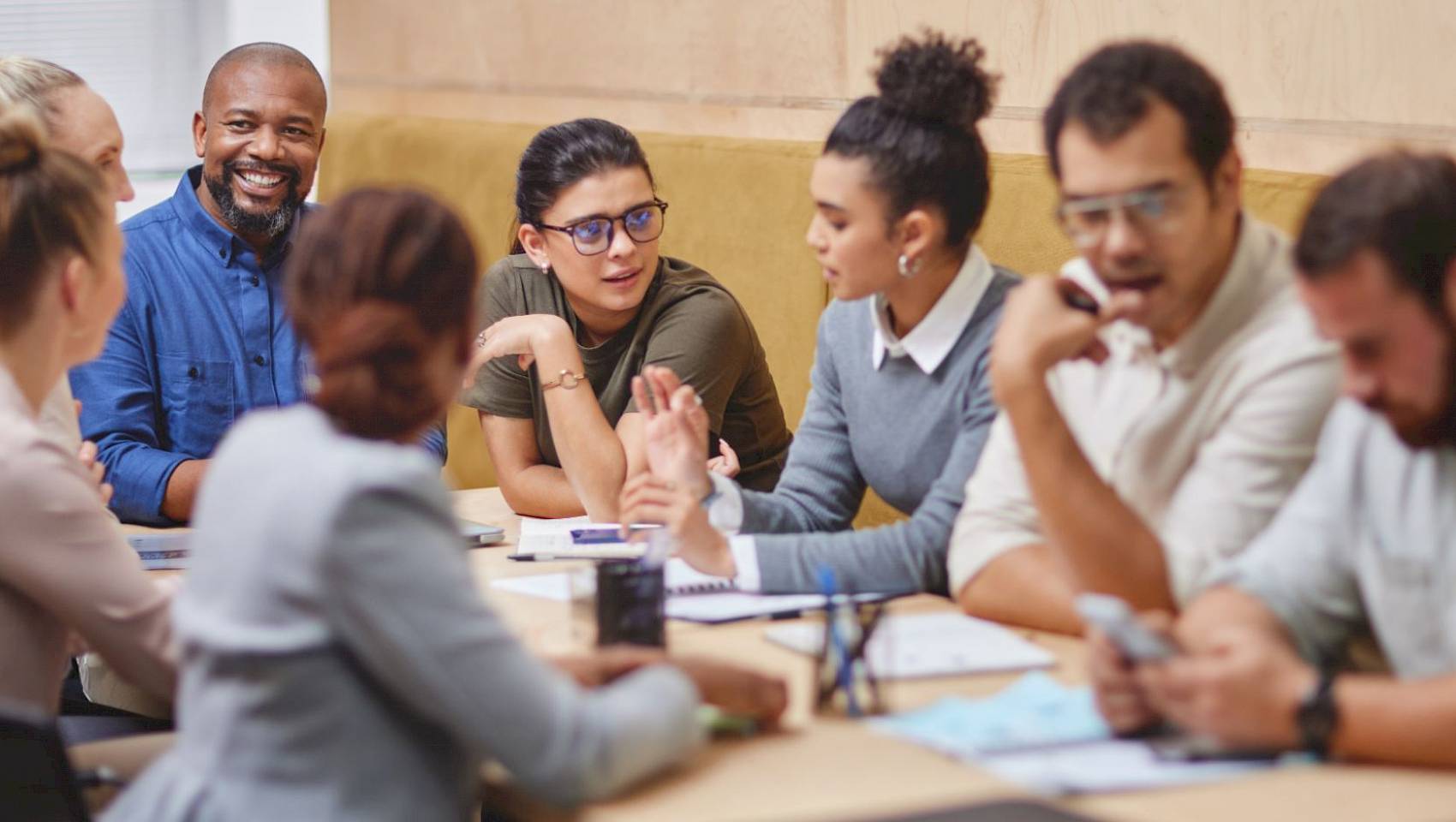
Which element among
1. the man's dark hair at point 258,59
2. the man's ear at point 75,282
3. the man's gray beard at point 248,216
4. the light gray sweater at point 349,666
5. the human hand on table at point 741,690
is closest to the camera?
the light gray sweater at point 349,666

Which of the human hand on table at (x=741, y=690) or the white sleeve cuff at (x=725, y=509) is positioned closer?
the human hand on table at (x=741, y=690)

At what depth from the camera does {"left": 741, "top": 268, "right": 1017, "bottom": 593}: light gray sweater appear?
7.07ft

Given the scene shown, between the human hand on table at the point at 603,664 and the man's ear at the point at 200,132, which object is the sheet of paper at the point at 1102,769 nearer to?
the human hand on table at the point at 603,664

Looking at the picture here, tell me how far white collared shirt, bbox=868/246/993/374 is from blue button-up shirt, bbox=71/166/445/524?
1230mm

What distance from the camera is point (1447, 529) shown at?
149 cm

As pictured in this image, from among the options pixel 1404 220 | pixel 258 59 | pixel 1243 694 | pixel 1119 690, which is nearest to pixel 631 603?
pixel 1119 690

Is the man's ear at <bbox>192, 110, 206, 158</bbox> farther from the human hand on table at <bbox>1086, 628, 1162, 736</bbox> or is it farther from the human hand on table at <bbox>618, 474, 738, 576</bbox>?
the human hand on table at <bbox>1086, 628, 1162, 736</bbox>

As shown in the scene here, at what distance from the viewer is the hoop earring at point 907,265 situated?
92.9 inches

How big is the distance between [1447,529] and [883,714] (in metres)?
0.56

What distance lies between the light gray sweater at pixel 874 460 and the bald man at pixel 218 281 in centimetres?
102

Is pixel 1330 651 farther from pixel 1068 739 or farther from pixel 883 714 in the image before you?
pixel 883 714

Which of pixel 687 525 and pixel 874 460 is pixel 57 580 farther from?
pixel 874 460

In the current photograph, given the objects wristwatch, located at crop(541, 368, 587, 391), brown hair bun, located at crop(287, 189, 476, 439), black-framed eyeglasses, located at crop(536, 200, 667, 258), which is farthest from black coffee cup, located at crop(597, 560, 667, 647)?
black-framed eyeglasses, located at crop(536, 200, 667, 258)

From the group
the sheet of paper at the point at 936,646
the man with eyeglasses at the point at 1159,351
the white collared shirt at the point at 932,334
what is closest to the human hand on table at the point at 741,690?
the sheet of paper at the point at 936,646
